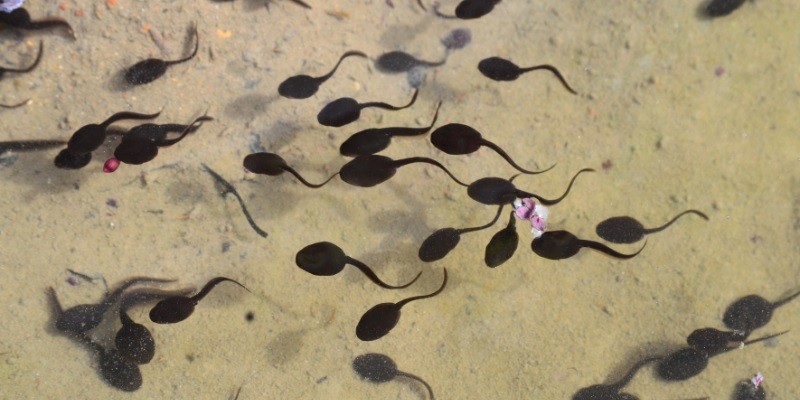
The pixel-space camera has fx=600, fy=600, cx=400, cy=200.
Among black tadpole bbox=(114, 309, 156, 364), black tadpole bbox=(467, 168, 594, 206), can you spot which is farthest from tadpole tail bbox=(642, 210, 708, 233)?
black tadpole bbox=(114, 309, 156, 364)

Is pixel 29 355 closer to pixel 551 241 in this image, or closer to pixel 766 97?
pixel 551 241

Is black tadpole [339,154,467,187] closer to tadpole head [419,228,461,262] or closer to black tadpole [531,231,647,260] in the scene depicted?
tadpole head [419,228,461,262]

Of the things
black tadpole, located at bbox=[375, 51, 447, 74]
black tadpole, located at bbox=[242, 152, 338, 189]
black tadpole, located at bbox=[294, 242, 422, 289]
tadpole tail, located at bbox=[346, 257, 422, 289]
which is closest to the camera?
tadpole tail, located at bbox=[346, 257, 422, 289]

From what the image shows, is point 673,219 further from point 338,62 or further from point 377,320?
point 338,62

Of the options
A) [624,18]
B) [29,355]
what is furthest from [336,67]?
[29,355]

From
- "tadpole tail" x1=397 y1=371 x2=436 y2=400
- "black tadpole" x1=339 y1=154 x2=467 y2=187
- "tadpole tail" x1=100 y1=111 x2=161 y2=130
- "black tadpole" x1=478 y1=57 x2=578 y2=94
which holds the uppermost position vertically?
"black tadpole" x1=478 y1=57 x2=578 y2=94

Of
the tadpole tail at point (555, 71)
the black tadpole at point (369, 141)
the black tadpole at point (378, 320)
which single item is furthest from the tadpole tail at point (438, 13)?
the black tadpole at point (378, 320)
